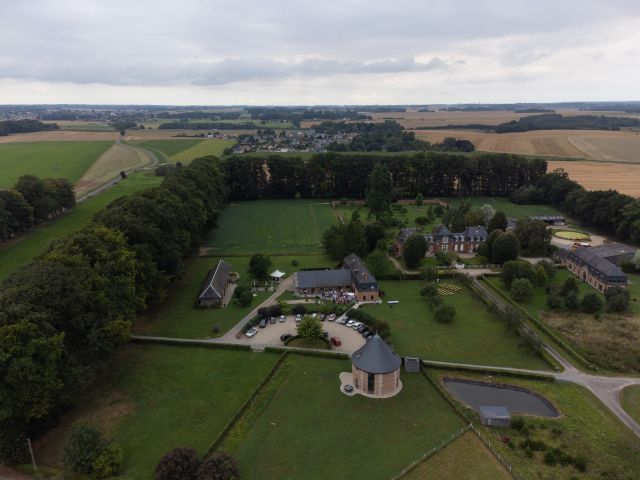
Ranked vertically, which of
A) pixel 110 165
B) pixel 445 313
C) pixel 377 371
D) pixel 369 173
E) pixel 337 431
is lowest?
pixel 337 431

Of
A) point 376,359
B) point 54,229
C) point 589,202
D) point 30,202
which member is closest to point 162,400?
point 376,359

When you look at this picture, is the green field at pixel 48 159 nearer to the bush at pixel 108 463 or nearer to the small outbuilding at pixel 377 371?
the bush at pixel 108 463

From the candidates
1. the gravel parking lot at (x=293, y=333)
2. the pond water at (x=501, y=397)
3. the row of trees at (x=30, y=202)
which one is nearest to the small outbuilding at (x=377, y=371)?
the pond water at (x=501, y=397)

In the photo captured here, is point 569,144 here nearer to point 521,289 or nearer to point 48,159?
point 521,289

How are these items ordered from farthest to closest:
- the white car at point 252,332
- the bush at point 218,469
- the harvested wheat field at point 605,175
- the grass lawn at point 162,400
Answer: the harvested wheat field at point 605,175
the white car at point 252,332
the grass lawn at point 162,400
the bush at point 218,469

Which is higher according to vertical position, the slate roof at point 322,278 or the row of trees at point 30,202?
the row of trees at point 30,202

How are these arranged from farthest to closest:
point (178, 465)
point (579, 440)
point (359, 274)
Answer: point (359, 274), point (579, 440), point (178, 465)
